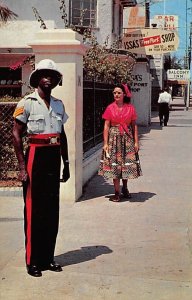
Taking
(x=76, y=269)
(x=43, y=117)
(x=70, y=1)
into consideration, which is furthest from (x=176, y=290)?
(x=70, y=1)

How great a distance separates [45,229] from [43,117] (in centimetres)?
103

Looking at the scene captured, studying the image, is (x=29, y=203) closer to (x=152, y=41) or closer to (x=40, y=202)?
(x=40, y=202)

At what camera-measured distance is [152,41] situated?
808 inches

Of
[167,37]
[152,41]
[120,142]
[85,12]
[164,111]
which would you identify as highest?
[85,12]

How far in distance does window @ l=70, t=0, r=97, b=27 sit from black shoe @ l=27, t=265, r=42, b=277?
54.3 ft

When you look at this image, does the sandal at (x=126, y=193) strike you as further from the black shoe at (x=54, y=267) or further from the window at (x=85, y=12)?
the window at (x=85, y=12)

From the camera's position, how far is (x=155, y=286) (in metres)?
4.92

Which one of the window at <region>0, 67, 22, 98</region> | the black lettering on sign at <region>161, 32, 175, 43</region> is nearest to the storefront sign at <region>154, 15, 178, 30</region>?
the black lettering on sign at <region>161, 32, 175, 43</region>

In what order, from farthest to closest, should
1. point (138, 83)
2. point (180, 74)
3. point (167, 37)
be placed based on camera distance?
point (180, 74)
point (138, 83)
point (167, 37)

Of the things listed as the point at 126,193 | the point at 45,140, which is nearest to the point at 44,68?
the point at 45,140

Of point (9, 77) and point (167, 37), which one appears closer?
point (167, 37)

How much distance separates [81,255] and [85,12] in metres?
16.8

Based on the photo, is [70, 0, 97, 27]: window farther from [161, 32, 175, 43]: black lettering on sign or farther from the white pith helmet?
the white pith helmet

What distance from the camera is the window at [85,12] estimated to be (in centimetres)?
2106
